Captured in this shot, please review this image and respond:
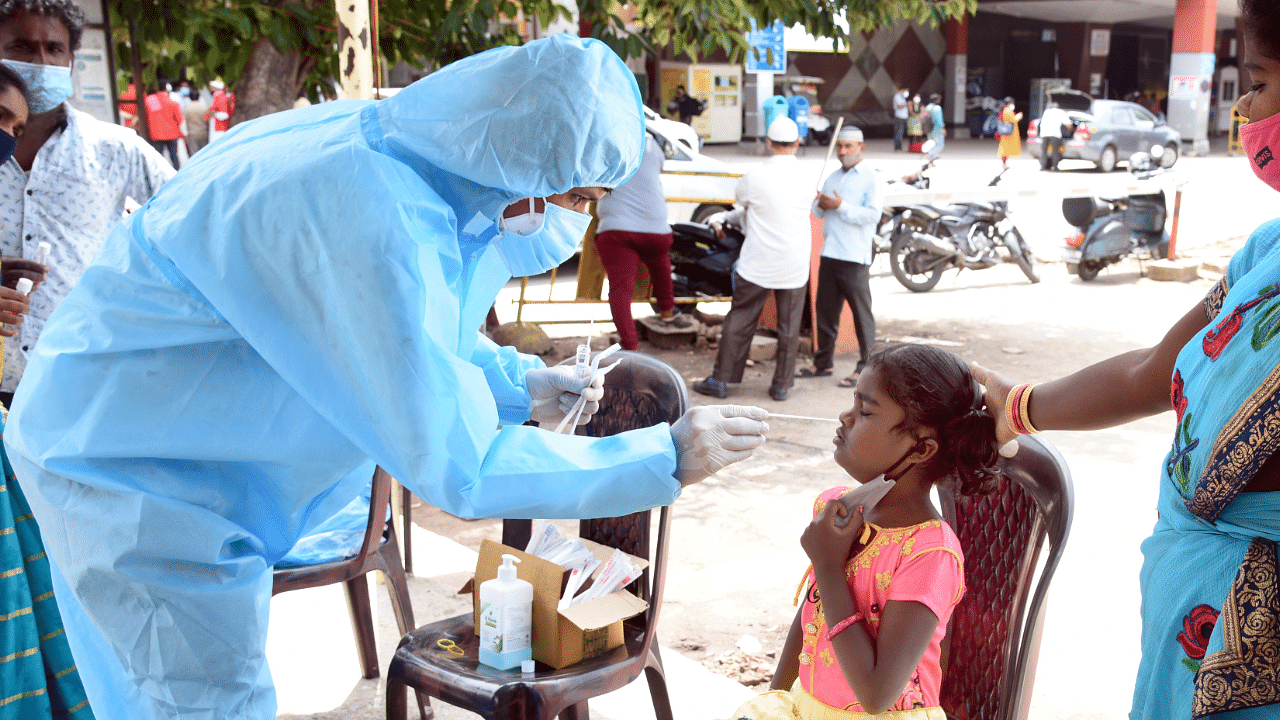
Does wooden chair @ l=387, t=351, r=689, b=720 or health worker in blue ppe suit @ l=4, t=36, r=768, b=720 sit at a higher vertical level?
health worker in blue ppe suit @ l=4, t=36, r=768, b=720

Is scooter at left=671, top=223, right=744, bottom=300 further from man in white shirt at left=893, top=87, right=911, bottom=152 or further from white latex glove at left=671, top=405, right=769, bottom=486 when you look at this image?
man in white shirt at left=893, top=87, right=911, bottom=152

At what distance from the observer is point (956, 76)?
101 ft

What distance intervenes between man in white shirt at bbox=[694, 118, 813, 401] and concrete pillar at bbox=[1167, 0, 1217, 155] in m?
18.9

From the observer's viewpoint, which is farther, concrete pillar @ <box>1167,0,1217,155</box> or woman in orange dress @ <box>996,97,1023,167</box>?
concrete pillar @ <box>1167,0,1217,155</box>

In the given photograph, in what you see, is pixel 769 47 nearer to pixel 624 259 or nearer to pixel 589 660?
pixel 624 259

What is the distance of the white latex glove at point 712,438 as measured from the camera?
1604mm

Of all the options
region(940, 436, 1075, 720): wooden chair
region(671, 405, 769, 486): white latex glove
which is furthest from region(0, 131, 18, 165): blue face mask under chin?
region(940, 436, 1075, 720): wooden chair

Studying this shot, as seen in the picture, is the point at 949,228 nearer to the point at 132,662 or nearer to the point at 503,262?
the point at 503,262

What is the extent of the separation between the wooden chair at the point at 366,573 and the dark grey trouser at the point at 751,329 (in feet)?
12.8

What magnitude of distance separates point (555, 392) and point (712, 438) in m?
0.74

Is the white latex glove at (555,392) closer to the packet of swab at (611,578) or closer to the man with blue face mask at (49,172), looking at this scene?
the packet of swab at (611,578)

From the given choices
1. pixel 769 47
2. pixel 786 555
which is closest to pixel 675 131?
pixel 786 555

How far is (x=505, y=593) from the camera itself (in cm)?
212

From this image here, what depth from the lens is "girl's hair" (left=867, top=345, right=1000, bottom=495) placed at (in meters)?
1.79
